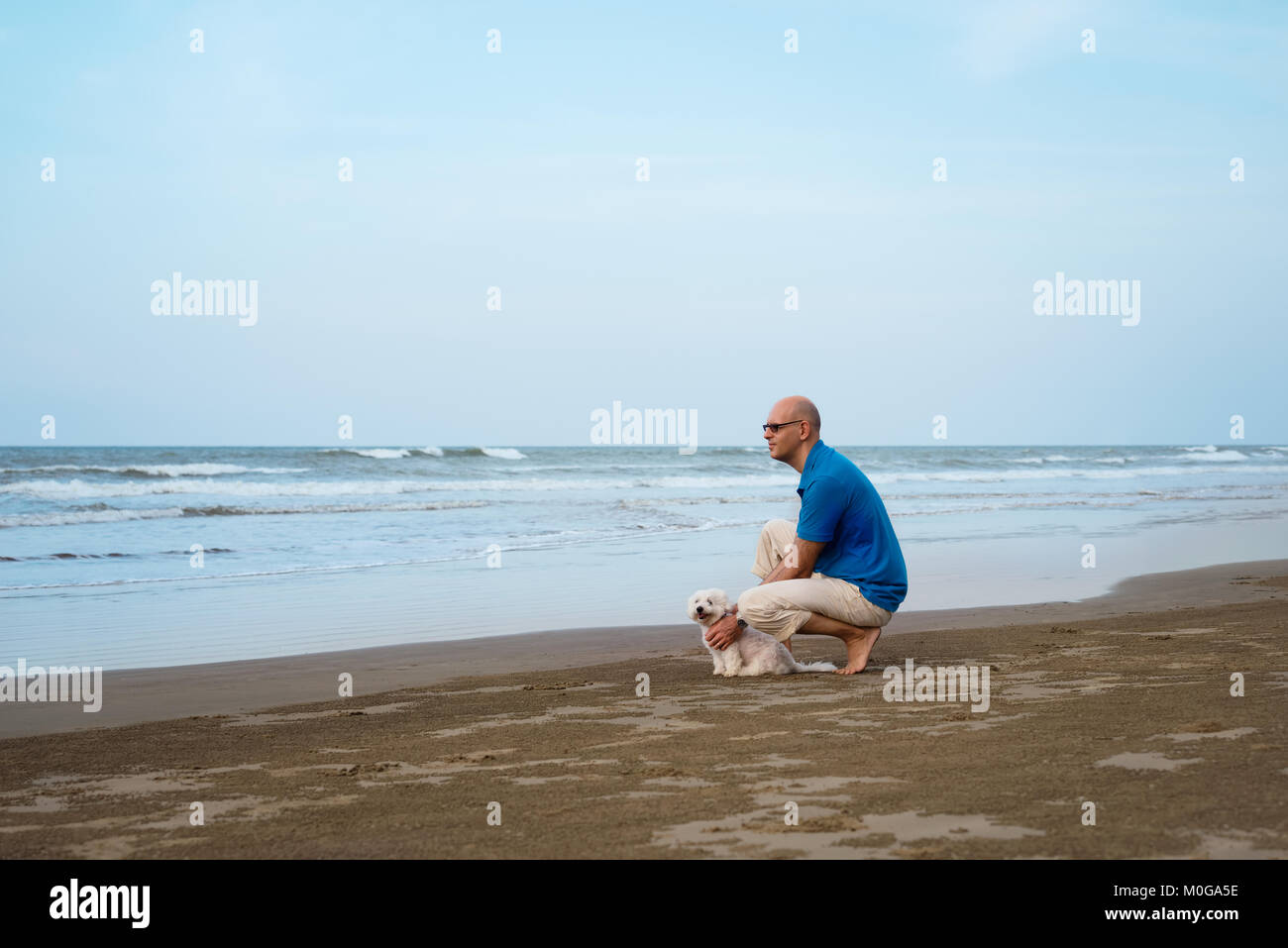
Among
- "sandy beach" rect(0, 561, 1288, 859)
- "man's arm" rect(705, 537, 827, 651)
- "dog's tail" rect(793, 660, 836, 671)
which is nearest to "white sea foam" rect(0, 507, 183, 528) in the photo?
"sandy beach" rect(0, 561, 1288, 859)

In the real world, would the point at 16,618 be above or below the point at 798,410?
below

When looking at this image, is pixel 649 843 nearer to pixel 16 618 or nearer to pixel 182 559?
pixel 16 618

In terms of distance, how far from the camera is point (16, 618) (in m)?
9.32

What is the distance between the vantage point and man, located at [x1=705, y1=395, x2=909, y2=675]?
6.19 meters

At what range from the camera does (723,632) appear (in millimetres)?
6449

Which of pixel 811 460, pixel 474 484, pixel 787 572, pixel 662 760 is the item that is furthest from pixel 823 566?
pixel 474 484

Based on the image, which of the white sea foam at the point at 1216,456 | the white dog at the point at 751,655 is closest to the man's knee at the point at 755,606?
the white dog at the point at 751,655

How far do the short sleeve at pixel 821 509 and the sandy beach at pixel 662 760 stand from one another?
86 centimetres

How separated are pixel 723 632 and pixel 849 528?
3.12 feet

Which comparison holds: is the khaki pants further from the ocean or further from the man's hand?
the ocean

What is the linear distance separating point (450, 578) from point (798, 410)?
694cm

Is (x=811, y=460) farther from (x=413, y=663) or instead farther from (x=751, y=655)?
(x=413, y=663)
